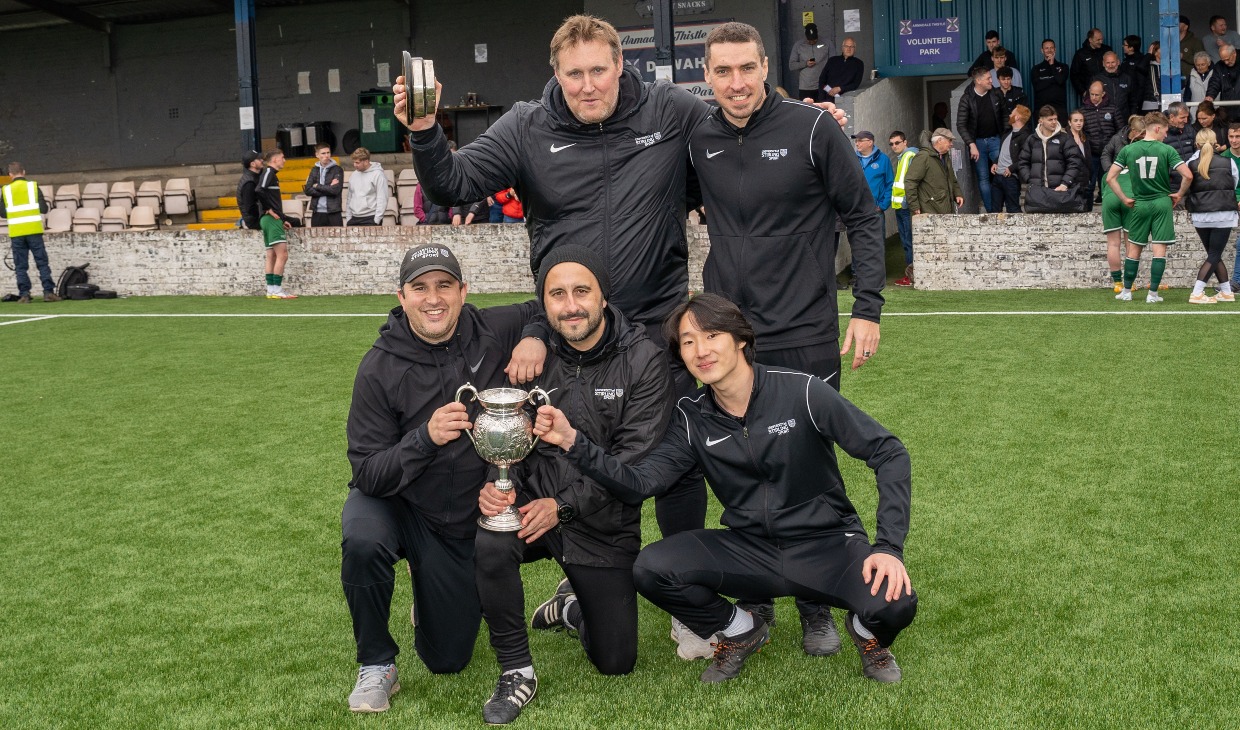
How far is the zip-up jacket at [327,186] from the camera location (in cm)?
1542

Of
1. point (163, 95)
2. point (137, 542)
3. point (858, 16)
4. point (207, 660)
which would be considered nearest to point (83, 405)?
point (137, 542)

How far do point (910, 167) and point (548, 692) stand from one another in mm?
10565

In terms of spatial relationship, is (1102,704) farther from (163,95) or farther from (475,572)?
(163,95)

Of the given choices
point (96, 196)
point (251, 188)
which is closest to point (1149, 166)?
point (251, 188)

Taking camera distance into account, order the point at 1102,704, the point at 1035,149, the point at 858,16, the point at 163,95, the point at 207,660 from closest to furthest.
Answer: the point at 1102,704
the point at 207,660
the point at 1035,149
the point at 858,16
the point at 163,95

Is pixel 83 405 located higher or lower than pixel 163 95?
lower

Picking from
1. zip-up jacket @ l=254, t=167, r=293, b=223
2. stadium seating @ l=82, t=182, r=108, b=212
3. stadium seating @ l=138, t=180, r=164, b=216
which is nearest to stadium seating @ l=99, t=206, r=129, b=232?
stadium seating @ l=138, t=180, r=164, b=216

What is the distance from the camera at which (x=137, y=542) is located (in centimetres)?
540

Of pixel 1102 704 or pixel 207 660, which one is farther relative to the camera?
pixel 207 660

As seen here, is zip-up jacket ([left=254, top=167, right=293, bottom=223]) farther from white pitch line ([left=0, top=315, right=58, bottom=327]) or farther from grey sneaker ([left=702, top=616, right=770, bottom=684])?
grey sneaker ([left=702, top=616, right=770, bottom=684])

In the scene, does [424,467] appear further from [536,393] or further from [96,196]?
[96,196]

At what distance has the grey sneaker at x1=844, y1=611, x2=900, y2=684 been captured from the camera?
362 cm

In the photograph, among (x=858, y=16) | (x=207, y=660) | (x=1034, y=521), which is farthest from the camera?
(x=858, y=16)

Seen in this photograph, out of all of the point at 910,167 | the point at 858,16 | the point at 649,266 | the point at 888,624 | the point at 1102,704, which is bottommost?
the point at 1102,704
